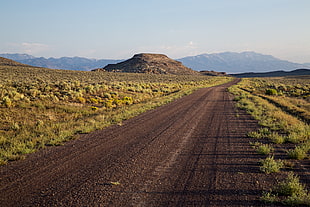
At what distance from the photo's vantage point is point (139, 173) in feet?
16.5

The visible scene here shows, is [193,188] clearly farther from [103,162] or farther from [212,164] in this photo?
[103,162]

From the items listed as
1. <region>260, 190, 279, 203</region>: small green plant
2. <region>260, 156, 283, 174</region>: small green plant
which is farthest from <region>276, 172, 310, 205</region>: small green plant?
<region>260, 156, 283, 174</region>: small green plant

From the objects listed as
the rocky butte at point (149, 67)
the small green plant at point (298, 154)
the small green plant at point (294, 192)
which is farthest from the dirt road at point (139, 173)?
the rocky butte at point (149, 67)

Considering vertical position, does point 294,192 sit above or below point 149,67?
below

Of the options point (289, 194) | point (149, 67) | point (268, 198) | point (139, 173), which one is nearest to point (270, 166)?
point (289, 194)

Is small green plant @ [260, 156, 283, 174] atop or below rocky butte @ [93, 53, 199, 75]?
below

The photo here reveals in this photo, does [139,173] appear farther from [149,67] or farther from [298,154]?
[149,67]

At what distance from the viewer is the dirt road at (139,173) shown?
3.95 m

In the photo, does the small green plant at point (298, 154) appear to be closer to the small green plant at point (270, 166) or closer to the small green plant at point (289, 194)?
the small green plant at point (270, 166)

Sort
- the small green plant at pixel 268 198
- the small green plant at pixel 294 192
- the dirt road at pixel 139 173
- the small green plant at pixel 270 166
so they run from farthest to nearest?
A: 1. the small green plant at pixel 270 166
2. the dirt road at pixel 139 173
3. the small green plant at pixel 268 198
4. the small green plant at pixel 294 192

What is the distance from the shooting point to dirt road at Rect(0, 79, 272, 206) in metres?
3.95

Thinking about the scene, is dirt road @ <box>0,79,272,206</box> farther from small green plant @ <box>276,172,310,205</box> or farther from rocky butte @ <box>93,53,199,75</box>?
rocky butte @ <box>93,53,199,75</box>

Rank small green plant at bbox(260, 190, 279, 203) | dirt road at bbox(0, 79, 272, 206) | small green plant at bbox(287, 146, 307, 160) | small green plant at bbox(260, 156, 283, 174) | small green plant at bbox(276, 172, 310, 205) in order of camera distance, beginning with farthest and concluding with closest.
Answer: small green plant at bbox(287, 146, 307, 160), small green plant at bbox(260, 156, 283, 174), dirt road at bbox(0, 79, 272, 206), small green plant at bbox(260, 190, 279, 203), small green plant at bbox(276, 172, 310, 205)

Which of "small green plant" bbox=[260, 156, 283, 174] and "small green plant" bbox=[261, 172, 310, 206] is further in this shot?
"small green plant" bbox=[260, 156, 283, 174]
